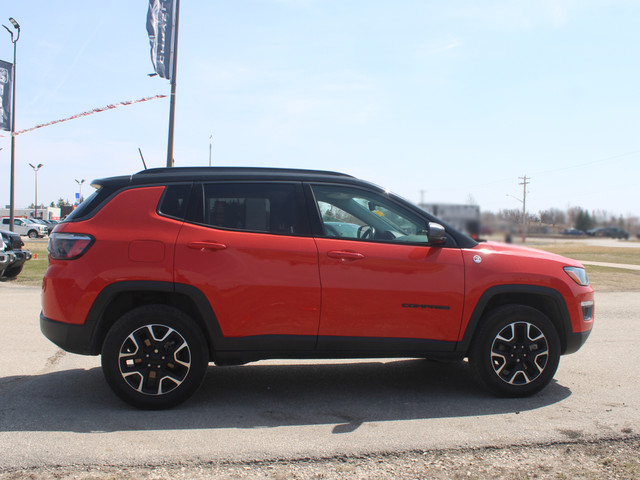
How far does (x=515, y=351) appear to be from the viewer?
466cm

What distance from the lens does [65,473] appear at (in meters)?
3.19

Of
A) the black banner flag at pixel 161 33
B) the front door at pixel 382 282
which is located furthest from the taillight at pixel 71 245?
the black banner flag at pixel 161 33

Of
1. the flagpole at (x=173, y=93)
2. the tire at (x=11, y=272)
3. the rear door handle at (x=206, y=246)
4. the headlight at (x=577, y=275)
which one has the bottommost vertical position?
the tire at (x=11, y=272)

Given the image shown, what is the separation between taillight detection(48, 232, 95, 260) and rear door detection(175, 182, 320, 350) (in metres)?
0.69

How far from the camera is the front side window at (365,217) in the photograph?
459cm

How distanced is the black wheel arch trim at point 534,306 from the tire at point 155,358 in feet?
6.92

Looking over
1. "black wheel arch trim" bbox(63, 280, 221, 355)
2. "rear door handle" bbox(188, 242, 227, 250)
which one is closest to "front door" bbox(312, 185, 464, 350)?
"rear door handle" bbox(188, 242, 227, 250)

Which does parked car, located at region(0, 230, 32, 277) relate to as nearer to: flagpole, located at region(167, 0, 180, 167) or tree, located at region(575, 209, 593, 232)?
flagpole, located at region(167, 0, 180, 167)

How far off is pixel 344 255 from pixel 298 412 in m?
1.24

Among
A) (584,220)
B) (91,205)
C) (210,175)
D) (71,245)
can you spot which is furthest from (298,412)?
(584,220)

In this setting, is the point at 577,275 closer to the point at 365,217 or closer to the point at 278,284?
the point at 365,217

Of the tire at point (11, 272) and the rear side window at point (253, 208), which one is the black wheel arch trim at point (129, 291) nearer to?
the rear side window at point (253, 208)

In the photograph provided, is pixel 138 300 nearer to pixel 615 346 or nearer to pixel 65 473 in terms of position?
pixel 65 473

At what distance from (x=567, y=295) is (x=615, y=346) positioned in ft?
8.90
